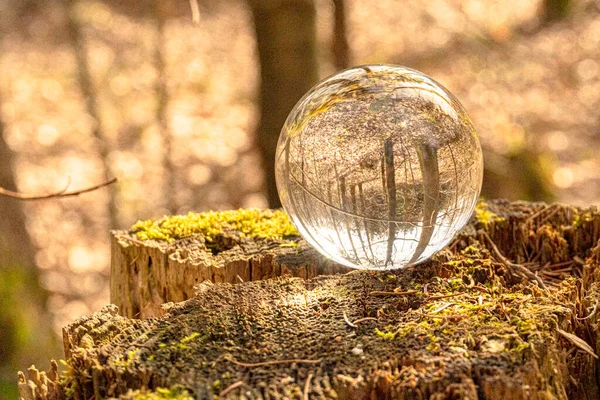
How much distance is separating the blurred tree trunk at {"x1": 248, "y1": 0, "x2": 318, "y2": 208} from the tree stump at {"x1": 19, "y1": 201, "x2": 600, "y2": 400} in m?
2.67

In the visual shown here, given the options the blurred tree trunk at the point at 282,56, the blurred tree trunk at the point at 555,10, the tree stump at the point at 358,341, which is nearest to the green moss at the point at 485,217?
the tree stump at the point at 358,341

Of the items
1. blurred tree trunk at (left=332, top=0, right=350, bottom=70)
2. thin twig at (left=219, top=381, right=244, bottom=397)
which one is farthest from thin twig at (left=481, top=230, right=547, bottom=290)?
blurred tree trunk at (left=332, top=0, right=350, bottom=70)

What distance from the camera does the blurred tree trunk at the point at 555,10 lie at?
10305 millimetres

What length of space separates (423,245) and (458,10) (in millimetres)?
8735

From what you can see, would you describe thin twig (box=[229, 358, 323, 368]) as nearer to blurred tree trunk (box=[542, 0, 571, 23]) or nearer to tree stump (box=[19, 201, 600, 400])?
tree stump (box=[19, 201, 600, 400])

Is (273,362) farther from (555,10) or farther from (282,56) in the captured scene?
(555,10)

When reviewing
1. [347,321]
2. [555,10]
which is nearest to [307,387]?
[347,321]

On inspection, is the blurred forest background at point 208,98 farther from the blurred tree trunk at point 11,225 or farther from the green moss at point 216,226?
the green moss at point 216,226

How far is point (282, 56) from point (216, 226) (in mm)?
2397

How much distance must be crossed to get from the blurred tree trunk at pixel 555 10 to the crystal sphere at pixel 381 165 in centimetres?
895

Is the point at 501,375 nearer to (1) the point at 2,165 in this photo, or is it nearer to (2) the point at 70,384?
(2) the point at 70,384

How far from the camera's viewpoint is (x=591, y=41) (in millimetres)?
9828

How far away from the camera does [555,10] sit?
1035 centimetres

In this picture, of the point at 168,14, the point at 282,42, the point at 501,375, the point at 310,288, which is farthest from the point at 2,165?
the point at 168,14
